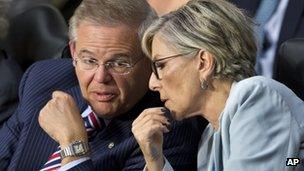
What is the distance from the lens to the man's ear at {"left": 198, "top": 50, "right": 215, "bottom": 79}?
1886 millimetres

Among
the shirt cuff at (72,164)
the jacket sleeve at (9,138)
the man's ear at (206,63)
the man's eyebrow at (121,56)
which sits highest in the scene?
the man's ear at (206,63)

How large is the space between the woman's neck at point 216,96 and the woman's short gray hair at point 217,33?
0.02 m

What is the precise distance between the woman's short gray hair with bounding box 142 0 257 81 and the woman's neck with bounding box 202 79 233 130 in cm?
2

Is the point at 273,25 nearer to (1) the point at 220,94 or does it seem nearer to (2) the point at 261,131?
(1) the point at 220,94

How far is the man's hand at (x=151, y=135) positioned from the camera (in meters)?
1.97

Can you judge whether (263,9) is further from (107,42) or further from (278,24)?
(107,42)

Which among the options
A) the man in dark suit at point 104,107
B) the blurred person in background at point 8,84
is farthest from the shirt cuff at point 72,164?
the blurred person in background at point 8,84

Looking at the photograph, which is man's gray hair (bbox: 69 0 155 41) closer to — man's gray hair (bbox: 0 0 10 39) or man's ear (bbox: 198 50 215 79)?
man's ear (bbox: 198 50 215 79)

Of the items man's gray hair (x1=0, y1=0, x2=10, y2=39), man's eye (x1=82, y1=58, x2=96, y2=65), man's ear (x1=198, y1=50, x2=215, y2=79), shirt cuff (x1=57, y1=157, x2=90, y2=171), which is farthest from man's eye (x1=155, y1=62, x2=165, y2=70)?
man's gray hair (x1=0, y1=0, x2=10, y2=39)

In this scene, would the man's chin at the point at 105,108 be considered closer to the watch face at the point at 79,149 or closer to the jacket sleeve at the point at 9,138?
the watch face at the point at 79,149

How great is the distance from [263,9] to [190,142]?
0.67 metres

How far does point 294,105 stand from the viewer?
1.79 metres

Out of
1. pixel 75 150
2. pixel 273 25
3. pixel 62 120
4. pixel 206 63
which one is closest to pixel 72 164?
pixel 75 150

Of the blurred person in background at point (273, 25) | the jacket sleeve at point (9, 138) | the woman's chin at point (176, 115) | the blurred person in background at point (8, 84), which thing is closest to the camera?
the woman's chin at point (176, 115)
